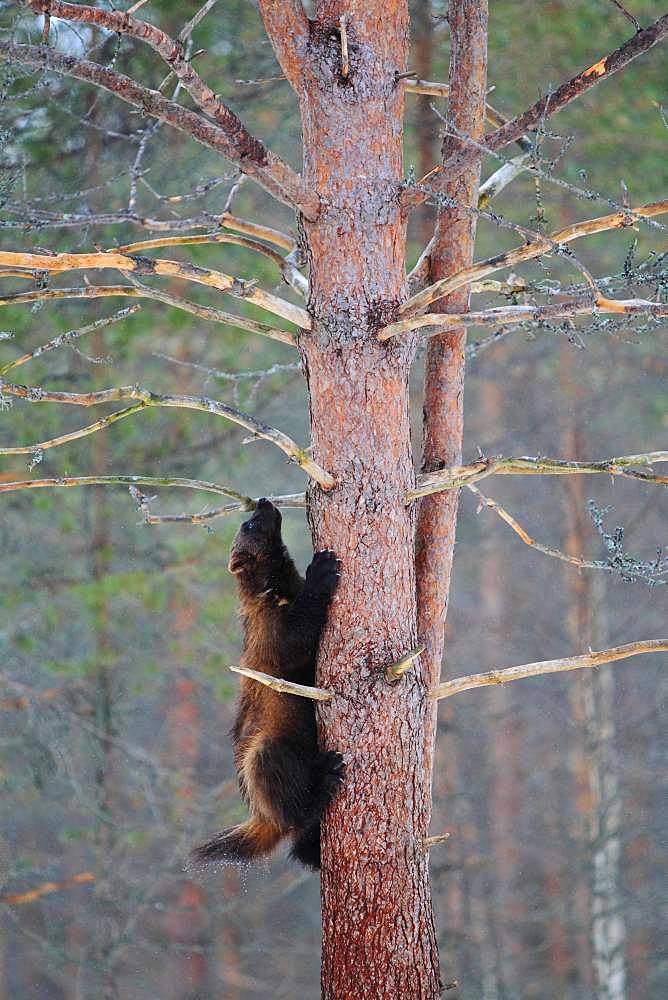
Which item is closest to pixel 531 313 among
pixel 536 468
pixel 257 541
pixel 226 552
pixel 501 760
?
pixel 536 468

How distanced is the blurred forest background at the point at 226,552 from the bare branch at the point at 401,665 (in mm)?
3539

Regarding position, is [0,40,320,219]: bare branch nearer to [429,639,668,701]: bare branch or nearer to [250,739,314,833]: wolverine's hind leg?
[429,639,668,701]: bare branch

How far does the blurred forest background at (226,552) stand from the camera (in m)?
8.01

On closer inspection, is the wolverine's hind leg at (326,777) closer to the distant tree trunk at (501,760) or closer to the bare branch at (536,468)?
the bare branch at (536,468)

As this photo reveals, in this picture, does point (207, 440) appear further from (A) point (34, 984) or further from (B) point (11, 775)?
(A) point (34, 984)

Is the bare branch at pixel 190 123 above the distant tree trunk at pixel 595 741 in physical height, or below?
above

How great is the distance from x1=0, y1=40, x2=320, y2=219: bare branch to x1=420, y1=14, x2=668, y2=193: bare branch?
44 centimetres

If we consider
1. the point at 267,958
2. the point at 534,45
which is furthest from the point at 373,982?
the point at 267,958

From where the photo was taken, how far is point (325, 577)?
347 cm

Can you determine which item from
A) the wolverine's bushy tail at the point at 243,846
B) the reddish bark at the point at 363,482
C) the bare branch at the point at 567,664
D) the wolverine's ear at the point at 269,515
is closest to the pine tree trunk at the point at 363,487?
the reddish bark at the point at 363,482

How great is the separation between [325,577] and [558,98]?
1.73 meters

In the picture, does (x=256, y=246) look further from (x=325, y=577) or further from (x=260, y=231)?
(x=325, y=577)

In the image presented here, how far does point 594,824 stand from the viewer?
9.29 m

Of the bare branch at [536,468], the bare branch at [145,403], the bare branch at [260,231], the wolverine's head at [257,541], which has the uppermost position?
the bare branch at [260,231]
